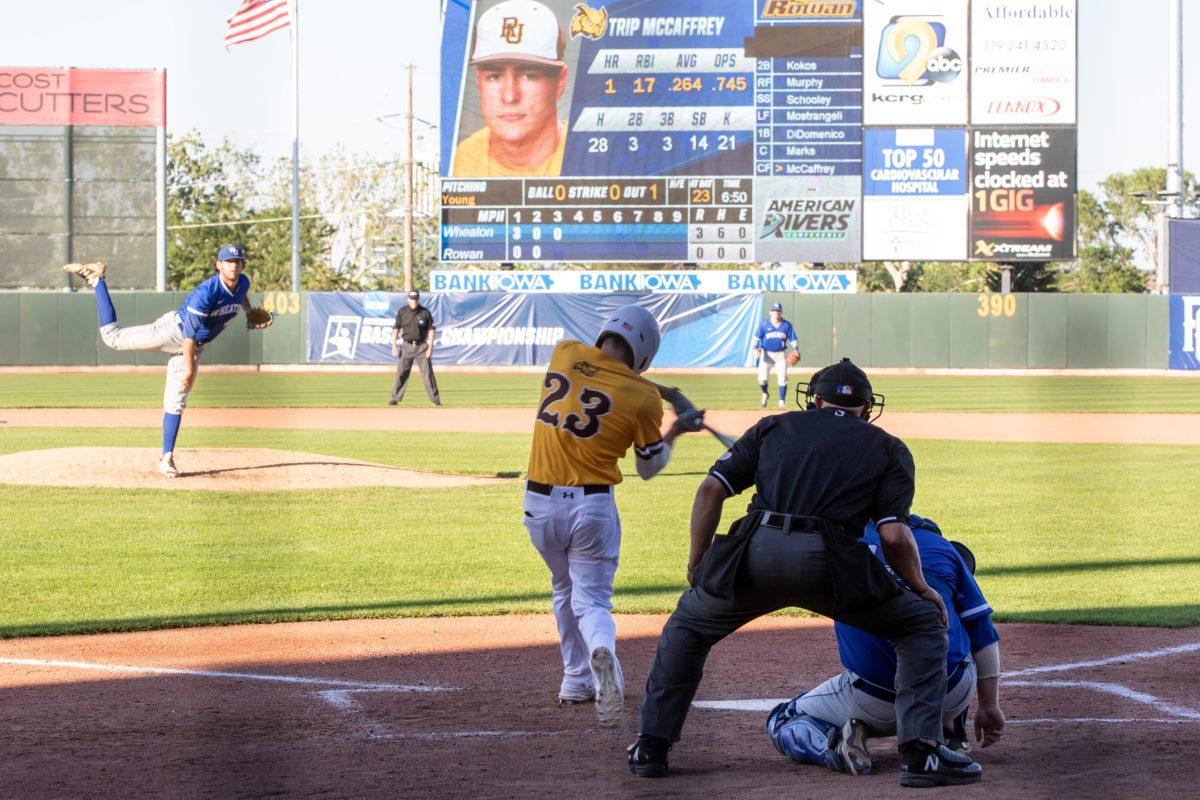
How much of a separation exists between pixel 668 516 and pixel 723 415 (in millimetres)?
10423

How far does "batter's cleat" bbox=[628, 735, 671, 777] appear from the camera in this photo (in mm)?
4582

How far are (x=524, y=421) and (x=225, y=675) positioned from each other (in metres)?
14.5

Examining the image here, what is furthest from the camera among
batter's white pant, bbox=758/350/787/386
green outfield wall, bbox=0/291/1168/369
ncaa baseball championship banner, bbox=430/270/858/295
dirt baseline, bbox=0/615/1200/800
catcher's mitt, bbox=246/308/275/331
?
ncaa baseball championship banner, bbox=430/270/858/295

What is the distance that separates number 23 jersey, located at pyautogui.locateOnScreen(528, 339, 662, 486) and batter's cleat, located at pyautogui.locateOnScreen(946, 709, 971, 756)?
4.80 feet

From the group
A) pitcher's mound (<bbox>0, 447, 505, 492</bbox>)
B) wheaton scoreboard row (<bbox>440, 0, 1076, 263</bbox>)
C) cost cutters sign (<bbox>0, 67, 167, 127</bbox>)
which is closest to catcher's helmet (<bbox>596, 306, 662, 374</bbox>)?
pitcher's mound (<bbox>0, 447, 505, 492</bbox>)

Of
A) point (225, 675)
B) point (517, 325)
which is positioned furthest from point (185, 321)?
point (517, 325)

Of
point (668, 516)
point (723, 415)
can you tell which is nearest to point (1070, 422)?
point (723, 415)

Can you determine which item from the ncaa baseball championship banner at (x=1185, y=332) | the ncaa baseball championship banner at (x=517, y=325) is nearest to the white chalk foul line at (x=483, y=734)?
the ncaa baseball championship banner at (x=517, y=325)

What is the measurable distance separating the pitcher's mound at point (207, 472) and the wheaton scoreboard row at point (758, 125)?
64.1ft

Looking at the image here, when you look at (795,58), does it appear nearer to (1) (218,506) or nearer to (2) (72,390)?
(2) (72,390)

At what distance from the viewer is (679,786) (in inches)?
176

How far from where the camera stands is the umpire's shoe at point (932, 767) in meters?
4.34

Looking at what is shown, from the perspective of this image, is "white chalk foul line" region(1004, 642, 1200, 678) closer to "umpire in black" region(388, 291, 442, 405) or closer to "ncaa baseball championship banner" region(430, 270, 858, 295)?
"umpire in black" region(388, 291, 442, 405)

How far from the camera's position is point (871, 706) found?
472cm
